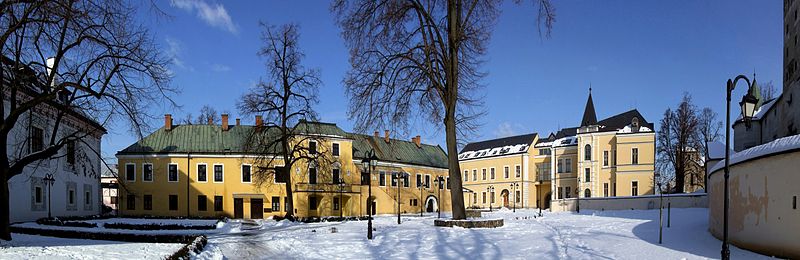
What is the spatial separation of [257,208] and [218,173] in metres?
4.31

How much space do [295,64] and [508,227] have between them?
19.1 meters

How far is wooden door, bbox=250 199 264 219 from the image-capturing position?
45.5 meters

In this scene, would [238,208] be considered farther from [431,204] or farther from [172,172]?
[431,204]

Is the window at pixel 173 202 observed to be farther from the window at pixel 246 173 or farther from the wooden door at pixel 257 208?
the wooden door at pixel 257 208

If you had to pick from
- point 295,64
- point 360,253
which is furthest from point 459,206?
point 295,64

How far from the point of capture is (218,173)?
45469 mm

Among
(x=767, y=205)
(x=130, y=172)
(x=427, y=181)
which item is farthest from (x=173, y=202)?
(x=767, y=205)

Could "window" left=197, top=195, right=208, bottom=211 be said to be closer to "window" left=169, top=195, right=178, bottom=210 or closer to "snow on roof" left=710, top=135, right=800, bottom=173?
"window" left=169, top=195, right=178, bottom=210

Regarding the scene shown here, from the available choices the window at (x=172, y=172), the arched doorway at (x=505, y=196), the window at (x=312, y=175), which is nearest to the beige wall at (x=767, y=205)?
the window at (x=312, y=175)

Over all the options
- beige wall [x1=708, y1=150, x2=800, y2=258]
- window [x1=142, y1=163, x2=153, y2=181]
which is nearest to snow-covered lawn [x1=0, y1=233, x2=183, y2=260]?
beige wall [x1=708, y1=150, x2=800, y2=258]

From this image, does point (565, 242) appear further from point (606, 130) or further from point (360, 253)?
point (606, 130)

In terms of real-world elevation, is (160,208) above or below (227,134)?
below

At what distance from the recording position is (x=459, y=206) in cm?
2233

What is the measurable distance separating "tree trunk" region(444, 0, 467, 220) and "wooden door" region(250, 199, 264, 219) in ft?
88.3
